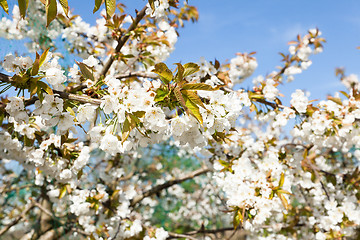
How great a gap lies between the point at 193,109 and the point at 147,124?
0.17 m

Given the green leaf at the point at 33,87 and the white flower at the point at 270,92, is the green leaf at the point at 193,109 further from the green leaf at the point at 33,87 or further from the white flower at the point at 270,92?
the white flower at the point at 270,92

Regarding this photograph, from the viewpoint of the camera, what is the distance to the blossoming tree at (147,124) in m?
1.00

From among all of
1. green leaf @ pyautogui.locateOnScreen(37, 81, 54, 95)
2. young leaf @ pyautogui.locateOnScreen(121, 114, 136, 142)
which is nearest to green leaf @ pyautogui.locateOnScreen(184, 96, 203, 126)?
young leaf @ pyautogui.locateOnScreen(121, 114, 136, 142)

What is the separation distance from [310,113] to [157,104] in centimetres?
129

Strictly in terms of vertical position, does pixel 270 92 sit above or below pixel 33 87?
above

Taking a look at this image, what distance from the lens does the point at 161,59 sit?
2715 millimetres

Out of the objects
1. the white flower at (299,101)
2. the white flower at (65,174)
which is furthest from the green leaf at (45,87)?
the white flower at (299,101)

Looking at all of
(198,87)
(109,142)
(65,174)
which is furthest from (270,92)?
(65,174)

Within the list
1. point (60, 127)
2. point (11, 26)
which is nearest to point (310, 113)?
point (60, 127)

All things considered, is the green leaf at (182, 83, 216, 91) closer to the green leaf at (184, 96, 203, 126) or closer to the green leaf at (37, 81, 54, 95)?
the green leaf at (184, 96, 203, 126)

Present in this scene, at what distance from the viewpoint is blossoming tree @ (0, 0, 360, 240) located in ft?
3.29

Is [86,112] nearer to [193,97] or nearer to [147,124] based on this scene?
[147,124]

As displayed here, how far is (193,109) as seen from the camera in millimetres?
956

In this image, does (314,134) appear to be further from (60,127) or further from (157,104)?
(60,127)
